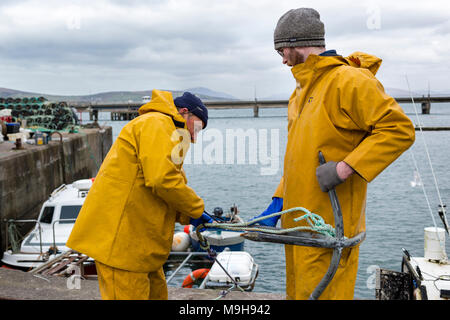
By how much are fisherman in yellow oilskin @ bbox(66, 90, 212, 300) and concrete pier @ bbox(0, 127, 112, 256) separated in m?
9.66

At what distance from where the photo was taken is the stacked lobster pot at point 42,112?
29953mm

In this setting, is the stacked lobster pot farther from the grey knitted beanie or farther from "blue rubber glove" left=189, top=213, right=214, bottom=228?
the grey knitted beanie

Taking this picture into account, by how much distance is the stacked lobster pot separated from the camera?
29953mm

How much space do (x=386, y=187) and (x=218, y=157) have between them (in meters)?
23.9

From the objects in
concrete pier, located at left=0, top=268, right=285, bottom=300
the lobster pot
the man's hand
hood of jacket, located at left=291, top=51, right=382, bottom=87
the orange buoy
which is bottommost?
the orange buoy

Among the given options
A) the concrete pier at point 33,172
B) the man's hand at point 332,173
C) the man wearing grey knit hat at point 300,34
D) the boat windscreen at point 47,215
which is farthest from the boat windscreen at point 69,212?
the man's hand at point 332,173

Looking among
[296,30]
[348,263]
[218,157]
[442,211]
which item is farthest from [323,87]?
[218,157]

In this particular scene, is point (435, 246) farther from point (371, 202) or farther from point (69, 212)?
point (371, 202)

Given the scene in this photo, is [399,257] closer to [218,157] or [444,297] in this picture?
[444,297]

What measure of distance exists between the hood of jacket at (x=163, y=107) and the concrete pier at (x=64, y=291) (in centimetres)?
268

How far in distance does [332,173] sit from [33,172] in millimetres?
14581

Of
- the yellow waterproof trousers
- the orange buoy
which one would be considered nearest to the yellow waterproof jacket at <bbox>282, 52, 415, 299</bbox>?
the yellow waterproof trousers

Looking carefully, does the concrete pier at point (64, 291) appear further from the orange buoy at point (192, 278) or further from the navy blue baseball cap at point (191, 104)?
the orange buoy at point (192, 278)
